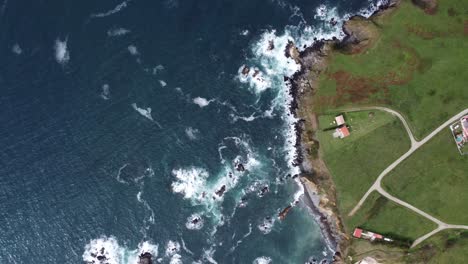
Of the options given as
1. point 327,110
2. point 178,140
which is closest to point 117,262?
point 178,140

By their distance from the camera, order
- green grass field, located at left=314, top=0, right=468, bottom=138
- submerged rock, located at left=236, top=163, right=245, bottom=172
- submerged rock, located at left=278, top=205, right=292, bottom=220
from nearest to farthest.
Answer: green grass field, located at left=314, top=0, right=468, bottom=138 → submerged rock, located at left=278, top=205, right=292, bottom=220 → submerged rock, located at left=236, top=163, right=245, bottom=172

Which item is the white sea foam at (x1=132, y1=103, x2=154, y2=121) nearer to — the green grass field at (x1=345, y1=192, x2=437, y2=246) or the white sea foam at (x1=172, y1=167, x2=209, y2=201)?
the white sea foam at (x1=172, y1=167, x2=209, y2=201)

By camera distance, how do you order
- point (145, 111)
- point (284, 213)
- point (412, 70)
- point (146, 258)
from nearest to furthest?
point (412, 70), point (284, 213), point (146, 258), point (145, 111)

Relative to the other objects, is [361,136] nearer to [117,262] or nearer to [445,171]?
[445,171]

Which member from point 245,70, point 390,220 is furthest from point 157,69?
point 390,220

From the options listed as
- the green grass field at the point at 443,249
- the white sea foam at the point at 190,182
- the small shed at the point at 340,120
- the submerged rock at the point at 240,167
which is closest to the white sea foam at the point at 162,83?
the white sea foam at the point at 190,182

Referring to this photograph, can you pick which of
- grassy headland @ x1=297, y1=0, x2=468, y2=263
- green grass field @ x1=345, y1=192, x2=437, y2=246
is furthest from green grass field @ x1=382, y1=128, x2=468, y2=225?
green grass field @ x1=345, y1=192, x2=437, y2=246

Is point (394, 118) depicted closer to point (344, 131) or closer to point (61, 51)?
point (344, 131)
